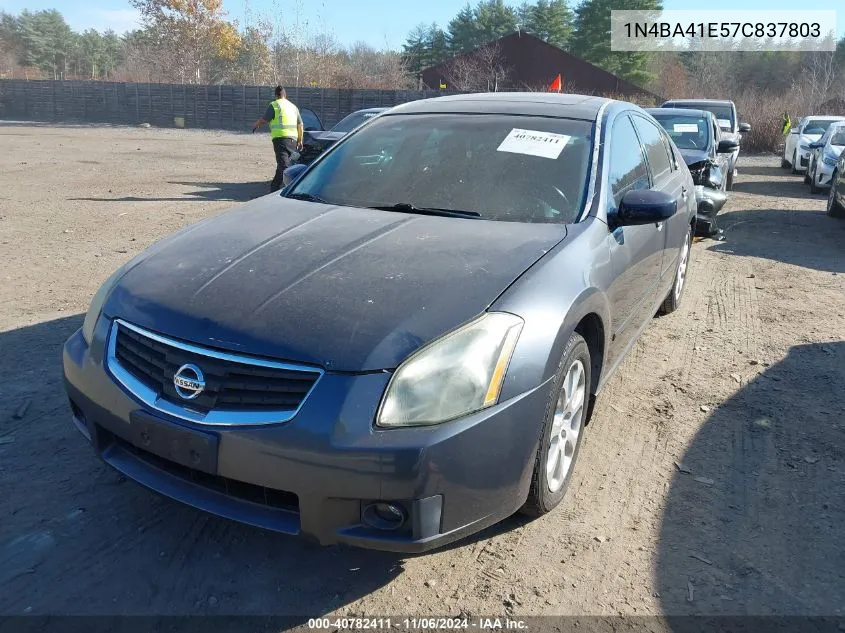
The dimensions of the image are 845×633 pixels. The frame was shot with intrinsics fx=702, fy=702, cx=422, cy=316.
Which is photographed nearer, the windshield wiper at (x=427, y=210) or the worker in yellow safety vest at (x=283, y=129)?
the windshield wiper at (x=427, y=210)

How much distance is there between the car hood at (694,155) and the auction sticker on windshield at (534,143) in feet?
20.8

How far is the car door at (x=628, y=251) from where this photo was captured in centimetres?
332

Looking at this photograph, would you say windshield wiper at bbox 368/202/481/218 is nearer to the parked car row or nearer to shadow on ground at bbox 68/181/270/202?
shadow on ground at bbox 68/181/270/202

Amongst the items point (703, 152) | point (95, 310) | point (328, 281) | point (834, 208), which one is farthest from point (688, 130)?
point (95, 310)

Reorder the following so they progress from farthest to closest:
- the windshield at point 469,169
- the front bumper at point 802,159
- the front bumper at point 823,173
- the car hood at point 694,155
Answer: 1. the front bumper at point 802,159
2. the front bumper at point 823,173
3. the car hood at point 694,155
4. the windshield at point 469,169

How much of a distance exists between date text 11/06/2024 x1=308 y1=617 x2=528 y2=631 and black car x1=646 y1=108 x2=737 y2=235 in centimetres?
676

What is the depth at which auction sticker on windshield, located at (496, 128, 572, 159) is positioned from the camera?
11.4 ft

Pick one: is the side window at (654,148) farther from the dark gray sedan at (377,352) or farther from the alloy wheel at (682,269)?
the dark gray sedan at (377,352)

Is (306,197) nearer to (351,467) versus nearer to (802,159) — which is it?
(351,467)

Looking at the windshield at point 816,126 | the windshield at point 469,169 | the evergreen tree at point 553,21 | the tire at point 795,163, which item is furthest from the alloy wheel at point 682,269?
the evergreen tree at point 553,21

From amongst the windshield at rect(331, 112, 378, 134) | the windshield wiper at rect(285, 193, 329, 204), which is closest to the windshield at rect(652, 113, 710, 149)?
the windshield at rect(331, 112, 378, 134)

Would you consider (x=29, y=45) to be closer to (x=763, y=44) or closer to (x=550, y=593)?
(x=763, y=44)

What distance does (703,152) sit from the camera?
10.0 m

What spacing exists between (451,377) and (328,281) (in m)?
0.64
